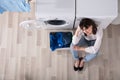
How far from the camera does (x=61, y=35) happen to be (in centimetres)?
262

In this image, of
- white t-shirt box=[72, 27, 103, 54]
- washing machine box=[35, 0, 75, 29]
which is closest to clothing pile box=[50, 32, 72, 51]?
white t-shirt box=[72, 27, 103, 54]

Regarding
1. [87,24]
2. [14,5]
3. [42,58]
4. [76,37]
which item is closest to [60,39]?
[42,58]

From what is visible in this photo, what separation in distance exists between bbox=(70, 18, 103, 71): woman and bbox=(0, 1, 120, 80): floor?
0.11 meters

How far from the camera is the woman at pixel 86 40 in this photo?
204 cm

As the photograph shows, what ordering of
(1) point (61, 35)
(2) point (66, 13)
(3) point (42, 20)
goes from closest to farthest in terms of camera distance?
(2) point (66, 13), (3) point (42, 20), (1) point (61, 35)

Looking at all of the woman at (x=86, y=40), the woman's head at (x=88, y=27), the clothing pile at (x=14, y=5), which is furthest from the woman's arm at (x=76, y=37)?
the clothing pile at (x=14, y=5)

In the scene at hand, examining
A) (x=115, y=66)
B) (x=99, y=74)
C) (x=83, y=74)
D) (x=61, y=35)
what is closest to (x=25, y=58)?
(x=61, y=35)

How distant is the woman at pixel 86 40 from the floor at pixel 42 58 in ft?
0.37

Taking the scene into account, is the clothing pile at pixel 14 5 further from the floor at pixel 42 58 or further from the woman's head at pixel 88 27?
the floor at pixel 42 58

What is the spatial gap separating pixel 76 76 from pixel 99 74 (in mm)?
261

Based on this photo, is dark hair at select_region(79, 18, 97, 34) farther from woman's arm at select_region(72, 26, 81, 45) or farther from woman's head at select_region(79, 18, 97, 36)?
woman's arm at select_region(72, 26, 81, 45)

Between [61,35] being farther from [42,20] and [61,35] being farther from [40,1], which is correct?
[40,1]

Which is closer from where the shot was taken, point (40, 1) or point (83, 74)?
point (40, 1)

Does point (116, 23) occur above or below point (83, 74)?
above
